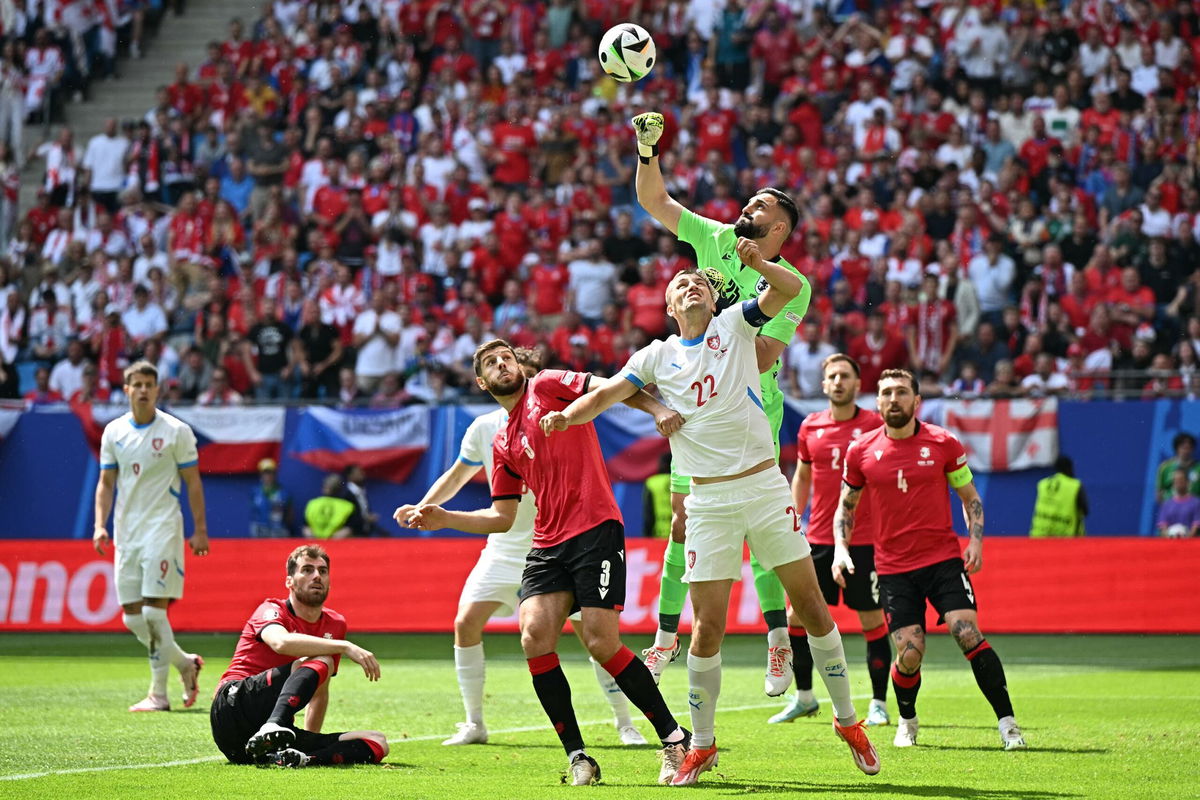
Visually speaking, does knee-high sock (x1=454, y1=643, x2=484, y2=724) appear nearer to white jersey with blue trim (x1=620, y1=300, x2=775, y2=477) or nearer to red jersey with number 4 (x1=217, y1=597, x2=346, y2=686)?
red jersey with number 4 (x1=217, y1=597, x2=346, y2=686)

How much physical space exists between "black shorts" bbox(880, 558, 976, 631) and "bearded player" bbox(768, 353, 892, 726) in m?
1.10

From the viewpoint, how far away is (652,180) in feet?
32.9

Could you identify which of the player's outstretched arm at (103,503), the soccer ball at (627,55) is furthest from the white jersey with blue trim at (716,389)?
the player's outstretched arm at (103,503)

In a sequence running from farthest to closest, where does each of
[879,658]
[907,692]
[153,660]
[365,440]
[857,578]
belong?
[365,440] → [153,660] → [857,578] → [879,658] → [907,692]

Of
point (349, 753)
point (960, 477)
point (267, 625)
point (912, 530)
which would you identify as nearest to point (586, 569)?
point (349, 753)

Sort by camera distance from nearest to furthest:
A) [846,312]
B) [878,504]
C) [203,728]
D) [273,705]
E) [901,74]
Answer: [273,705]
[878,504]
[203,728]
[846,312]
[901,74]

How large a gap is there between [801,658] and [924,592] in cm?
200

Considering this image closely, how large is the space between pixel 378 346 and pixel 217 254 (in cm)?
432

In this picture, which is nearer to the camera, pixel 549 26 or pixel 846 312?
pixel 846 312

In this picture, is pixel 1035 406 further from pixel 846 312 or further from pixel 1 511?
pixel 1 511

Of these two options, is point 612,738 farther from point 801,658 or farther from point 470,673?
point 801,658

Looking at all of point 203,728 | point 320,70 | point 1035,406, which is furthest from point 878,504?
point 320,70

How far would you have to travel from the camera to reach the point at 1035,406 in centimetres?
1972

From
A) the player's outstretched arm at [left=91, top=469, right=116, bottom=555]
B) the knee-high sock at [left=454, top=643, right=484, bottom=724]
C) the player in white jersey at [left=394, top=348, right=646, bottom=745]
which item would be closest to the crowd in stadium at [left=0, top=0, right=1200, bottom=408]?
the player's outstretched arm at [left=91, top=469, right=116, bottom=555]
